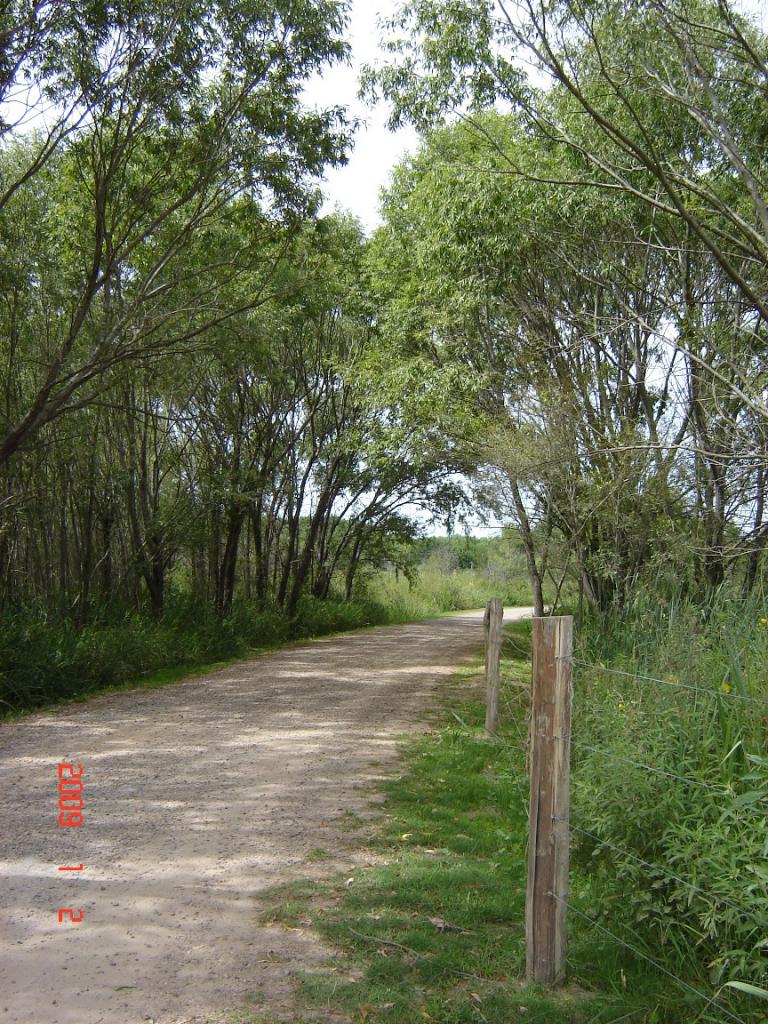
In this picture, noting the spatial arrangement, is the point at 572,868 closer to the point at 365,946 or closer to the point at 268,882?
the point at 365,946

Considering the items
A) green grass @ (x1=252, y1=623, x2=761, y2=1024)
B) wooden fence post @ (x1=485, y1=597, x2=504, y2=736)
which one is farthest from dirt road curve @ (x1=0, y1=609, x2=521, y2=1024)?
wooden fence post @ (x1=485, y1=597, x2=504, y2=736)

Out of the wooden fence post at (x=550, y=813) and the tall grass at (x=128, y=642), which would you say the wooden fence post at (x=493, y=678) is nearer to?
the wooden fence post at (x=550, y=813)

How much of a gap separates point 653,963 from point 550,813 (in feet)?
2.33

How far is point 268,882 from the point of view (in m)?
4.66

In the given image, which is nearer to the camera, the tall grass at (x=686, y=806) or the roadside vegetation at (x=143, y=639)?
the tall grass at (x=686, y=806)

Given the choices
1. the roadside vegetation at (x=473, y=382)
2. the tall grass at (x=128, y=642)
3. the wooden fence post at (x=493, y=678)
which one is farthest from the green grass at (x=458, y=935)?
the tall grass at (x=128, y=642)

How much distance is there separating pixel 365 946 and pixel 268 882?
92cm

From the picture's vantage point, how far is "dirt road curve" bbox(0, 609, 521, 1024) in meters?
3.54

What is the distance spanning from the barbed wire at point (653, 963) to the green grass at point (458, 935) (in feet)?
0.13

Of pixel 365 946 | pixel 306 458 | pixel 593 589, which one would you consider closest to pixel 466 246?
pixel 593 589

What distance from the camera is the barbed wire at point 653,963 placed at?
3068 mm

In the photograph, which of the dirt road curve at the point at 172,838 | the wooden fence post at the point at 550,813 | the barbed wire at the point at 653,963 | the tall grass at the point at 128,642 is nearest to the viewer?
the barbed wire at the point at 653,963

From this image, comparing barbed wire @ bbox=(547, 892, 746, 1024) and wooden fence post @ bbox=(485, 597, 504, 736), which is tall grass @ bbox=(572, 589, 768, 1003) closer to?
barbed wire @ bbox=(547, 892, 746, 1024)
